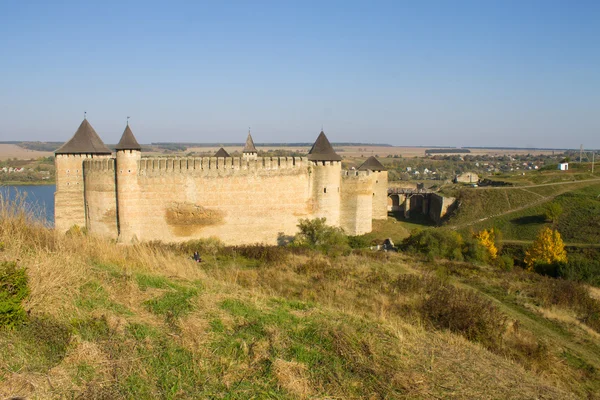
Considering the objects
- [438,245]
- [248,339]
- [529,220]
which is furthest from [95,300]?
[529,220]

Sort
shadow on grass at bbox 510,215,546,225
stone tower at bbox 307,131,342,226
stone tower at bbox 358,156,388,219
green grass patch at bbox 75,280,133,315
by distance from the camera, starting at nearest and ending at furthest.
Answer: green grass patch at bbox 75,280,133,315 < stone tower at bbox 307,131,342,226 < stone tower at bbox 358,156,388,219 < shadow on grass at bbox 510,215,546,225

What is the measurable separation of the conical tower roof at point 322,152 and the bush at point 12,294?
571 inches

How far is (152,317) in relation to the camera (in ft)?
17.1

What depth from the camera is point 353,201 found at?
19.3 metres

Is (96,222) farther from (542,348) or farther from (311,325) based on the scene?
(542,348)

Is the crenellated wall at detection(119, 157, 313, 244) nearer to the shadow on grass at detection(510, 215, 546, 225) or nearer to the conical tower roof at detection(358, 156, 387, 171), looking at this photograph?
the conical tower roof at detection(358, 156, 387, 171)

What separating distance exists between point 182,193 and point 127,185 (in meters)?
2.01

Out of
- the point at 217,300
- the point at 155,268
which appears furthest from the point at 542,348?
the point at 155,268

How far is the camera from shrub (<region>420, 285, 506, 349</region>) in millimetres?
6484

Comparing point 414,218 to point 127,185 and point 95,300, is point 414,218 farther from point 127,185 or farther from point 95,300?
point 95,300

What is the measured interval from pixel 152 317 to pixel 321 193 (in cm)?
1356

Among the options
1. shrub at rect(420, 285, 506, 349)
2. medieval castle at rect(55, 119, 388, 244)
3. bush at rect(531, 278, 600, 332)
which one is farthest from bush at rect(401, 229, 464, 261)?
shrub at rect(420, 285, 506, 349)

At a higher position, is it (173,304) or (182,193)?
(182,193)

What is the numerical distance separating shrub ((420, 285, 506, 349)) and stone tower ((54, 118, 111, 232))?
14.7 m
